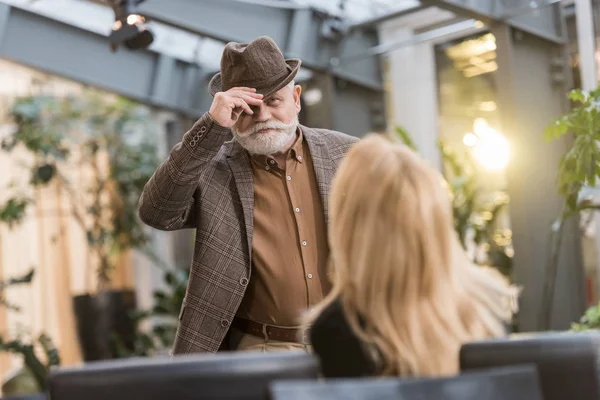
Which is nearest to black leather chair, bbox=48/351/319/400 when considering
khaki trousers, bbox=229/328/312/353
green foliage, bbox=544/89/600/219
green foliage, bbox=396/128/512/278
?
khaki trousers, bbox=229/328/312/353

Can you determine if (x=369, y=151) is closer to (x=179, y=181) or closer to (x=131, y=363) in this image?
(x=131, y=363)

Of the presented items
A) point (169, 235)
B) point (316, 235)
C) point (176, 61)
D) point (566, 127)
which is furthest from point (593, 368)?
point (169, 235)

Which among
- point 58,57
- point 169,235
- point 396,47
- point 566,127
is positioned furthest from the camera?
point 169,235

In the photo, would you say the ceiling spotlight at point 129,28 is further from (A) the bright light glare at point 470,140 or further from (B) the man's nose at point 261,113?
(B) the man's nose at point 261,113

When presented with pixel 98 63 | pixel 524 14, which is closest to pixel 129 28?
pixel 524 14

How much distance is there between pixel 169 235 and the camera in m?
9.73

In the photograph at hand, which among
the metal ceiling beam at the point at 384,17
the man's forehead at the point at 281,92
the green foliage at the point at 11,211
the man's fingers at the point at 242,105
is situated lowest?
the green foliage at the point at 11,211

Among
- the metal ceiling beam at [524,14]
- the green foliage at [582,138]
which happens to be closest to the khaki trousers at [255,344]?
the green foliage at [582,138]

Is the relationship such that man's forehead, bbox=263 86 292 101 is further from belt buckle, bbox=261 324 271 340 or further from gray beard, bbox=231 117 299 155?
belt buckle, bbox=261 324 271 340

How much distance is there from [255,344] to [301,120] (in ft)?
15.6

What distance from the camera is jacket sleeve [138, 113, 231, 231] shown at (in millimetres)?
2906

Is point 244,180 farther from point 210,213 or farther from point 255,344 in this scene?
point 255,344

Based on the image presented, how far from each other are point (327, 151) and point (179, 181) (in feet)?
1.74

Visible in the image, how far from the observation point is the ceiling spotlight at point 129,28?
18.1 ft
